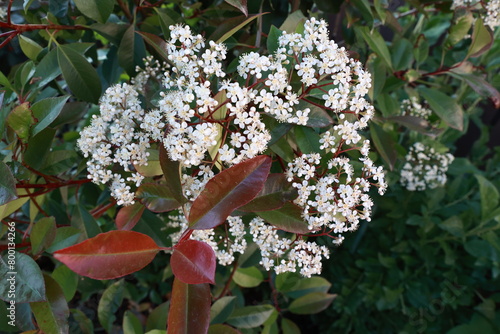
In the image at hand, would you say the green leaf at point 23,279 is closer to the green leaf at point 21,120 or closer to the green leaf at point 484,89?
the green leaf at point 21,120

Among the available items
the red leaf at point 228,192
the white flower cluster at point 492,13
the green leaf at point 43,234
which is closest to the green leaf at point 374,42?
the white flower cluster at point 492,13

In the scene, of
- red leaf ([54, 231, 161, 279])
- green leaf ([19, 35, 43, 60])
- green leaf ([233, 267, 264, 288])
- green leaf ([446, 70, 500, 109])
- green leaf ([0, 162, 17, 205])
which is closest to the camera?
red leaf ([54, 231, 161, 279])

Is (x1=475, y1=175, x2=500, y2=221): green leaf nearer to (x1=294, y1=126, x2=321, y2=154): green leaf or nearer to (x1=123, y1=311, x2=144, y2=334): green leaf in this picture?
(x1=294, y1=126, x2=321, y2=154): green leaf

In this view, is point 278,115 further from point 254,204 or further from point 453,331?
point 453,331

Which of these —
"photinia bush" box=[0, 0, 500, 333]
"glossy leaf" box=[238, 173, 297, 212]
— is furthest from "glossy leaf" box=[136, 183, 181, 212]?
"glossy leaf" box=[238, 173, 297, 212]

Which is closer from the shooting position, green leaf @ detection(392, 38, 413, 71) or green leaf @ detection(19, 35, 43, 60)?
green leaf @ detection(19, 35, 43, 60)

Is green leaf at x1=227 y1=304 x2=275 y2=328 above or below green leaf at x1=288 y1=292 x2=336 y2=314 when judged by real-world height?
above
